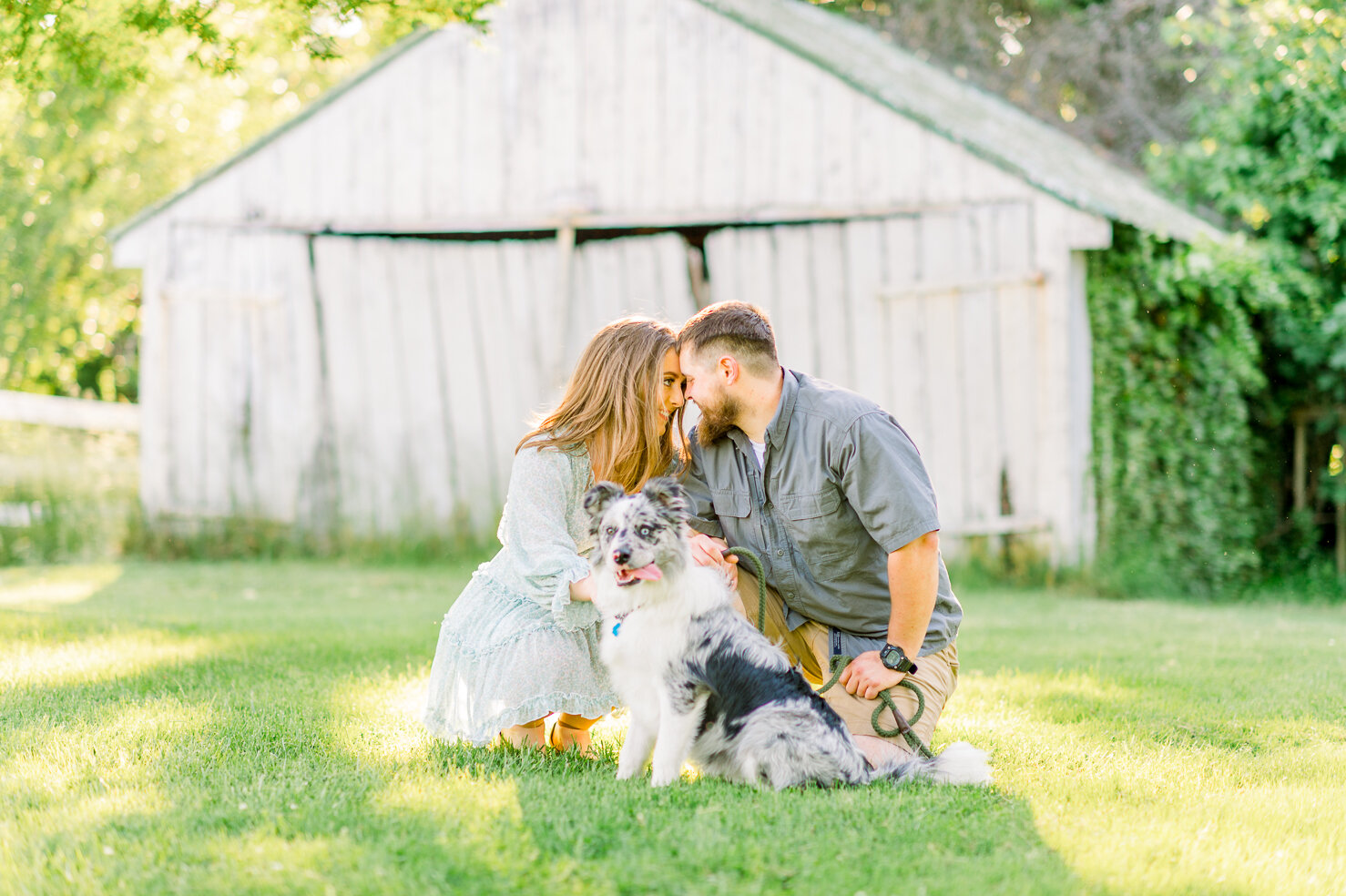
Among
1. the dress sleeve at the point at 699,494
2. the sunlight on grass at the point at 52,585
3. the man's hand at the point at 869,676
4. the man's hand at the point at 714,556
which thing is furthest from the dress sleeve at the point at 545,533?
the sunlight on grass at the point at 52,585

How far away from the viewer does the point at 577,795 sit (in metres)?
3.56

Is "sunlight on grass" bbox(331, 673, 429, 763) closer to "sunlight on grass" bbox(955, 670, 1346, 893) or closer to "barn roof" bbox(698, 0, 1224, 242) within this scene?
"sunlight on grass" bbox(955, 670, 1346, 893)

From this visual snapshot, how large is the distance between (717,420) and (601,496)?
800 millimetres

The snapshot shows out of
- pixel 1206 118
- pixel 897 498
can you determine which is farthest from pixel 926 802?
pixel 1206 118

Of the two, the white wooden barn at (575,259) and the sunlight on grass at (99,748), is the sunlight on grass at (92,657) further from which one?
the white wooden barn at (575,259)

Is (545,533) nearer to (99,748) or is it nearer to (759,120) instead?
(99,748)

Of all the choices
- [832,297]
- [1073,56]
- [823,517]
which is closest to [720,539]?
[823,517]

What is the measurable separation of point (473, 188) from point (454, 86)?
979 mm

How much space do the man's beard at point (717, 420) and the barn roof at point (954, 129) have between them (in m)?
6.21

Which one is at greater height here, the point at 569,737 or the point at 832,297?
the point at 832,297

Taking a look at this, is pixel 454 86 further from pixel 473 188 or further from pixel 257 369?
pixel 257 369

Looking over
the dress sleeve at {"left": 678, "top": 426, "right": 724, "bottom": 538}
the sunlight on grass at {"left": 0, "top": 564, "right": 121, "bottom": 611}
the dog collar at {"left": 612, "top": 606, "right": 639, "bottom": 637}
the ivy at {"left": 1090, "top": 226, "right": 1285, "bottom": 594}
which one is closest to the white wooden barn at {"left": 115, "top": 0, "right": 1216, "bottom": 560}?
the ivy at {"left": 1090, "top": 226, "right": 1285, "bottom": 594}

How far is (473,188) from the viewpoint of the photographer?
36.0 feet

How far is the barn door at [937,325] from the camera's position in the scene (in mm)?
9977
